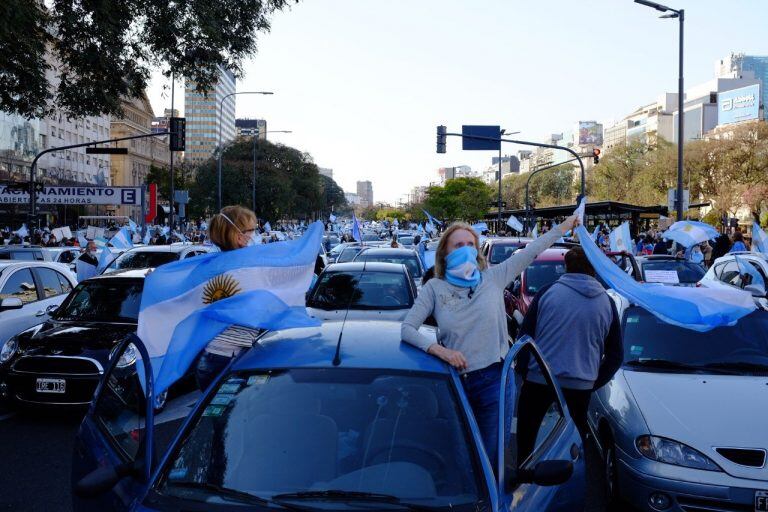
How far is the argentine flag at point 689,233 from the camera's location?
14.8 metres

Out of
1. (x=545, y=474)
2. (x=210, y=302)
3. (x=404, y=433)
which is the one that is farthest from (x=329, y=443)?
(x=210, y=302)

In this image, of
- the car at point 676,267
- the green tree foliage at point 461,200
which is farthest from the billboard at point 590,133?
the car at point 676,267

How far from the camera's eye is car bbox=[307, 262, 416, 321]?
941cm

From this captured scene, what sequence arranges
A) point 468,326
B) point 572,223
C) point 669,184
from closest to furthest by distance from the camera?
point 468,326, point 572,223, point 669,184

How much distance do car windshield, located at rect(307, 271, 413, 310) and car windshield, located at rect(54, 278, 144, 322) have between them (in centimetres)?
223

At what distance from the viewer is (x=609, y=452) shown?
17.9ft

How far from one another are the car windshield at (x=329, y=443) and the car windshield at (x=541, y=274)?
9.11 metres

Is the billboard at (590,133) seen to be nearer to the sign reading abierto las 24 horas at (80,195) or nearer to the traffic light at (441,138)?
the traffic light at (441,138)

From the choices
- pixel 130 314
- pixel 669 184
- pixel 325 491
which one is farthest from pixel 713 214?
pixel 325 491

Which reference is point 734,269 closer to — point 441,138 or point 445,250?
point 445,250

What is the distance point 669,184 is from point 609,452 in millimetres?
62846

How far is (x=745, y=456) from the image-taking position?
464 cm

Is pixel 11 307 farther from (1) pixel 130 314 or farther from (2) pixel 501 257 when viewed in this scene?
(2) pixel 501 257

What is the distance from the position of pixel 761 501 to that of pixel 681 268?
10263 millimetres
